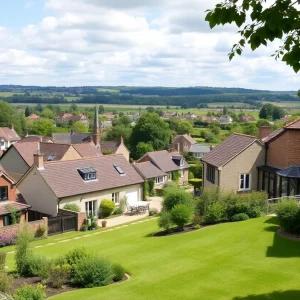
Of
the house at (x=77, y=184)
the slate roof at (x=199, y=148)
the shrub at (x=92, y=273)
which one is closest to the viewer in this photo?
the shrub at (x=92, y=273)

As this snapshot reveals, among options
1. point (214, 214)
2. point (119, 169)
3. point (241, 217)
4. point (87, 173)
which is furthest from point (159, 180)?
point (241, 217)

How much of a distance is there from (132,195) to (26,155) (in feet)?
49.3

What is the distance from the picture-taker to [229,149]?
36188mm

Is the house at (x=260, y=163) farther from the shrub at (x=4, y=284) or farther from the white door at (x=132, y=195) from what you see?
the shrub at (x=4, y=284)

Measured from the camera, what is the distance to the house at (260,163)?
3131cm

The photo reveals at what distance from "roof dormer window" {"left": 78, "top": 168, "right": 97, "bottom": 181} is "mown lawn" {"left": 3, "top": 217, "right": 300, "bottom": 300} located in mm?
13202

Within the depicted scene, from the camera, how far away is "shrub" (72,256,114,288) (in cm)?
1625

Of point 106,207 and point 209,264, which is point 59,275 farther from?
point 106,207

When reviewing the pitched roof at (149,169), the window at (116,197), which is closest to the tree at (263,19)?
the window at (116,197)

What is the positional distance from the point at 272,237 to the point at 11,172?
122ft

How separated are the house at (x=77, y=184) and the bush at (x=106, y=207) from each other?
47cm

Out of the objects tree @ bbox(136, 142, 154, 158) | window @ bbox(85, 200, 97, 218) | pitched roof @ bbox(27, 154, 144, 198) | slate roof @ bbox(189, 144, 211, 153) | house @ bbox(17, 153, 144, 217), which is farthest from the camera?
slate roof @ bbox(189, 144, 211, 153)

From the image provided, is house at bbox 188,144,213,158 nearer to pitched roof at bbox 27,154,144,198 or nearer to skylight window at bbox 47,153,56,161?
skylight window at bbox 47,153,56,161

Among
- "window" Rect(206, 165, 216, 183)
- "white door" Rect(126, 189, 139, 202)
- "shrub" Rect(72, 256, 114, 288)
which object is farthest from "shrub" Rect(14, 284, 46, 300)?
"white door" Rect(126, 189, 139, 202)
